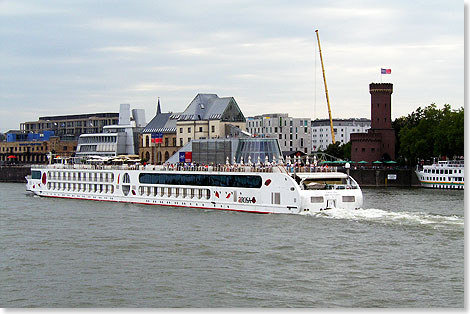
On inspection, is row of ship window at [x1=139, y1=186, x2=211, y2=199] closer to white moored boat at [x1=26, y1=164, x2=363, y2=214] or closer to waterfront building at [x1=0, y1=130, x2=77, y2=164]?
white moored boat at [x1=26, y1=164, x2=363, y2=214]

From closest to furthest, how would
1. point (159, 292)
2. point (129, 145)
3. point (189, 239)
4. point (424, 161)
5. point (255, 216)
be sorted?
point (159, 292) → point (189, 239) → point (255, 216) → point (424, 161) → point (129, 145)

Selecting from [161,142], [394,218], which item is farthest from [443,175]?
[394,218]

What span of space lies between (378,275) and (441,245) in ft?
24.4

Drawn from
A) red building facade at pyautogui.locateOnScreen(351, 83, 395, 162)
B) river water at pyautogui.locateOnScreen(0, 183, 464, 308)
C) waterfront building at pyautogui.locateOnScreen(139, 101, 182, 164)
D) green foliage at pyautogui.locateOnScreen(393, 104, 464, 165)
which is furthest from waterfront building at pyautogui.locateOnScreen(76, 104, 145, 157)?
river water at pyautogui.locateOnScreen(0, 183, 464, 308)

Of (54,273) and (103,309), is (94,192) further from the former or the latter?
(103,309)

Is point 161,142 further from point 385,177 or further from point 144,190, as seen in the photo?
point 144,190

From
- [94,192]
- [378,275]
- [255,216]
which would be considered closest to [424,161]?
[94,192]

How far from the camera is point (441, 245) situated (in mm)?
37500

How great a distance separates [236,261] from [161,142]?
7759cm

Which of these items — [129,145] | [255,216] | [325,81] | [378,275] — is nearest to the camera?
[378,275]

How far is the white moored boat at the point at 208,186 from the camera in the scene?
50.6 metres

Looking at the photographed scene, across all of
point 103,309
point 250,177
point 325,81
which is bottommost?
point 103,309

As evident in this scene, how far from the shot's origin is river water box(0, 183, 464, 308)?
92.8 ft

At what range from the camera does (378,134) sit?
121062 mm
